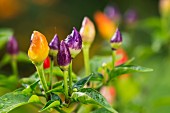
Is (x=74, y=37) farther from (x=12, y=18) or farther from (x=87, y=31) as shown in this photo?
(x=12, y=18)

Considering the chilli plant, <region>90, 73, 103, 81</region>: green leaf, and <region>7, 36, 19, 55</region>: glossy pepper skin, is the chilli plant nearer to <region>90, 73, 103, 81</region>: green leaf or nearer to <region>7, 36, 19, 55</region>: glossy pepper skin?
<region>90, 73, 103, 81</region>: green leaf

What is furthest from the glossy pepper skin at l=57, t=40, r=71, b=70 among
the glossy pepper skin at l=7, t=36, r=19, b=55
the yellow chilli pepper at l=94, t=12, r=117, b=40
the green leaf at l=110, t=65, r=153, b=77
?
the yellow chilli pepper at l=94, t=12, r=117, b=40

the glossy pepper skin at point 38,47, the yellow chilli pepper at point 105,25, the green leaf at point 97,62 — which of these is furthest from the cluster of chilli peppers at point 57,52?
the yellow chilli pepper at point 105,25

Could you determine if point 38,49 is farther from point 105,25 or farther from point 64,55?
point 105,25

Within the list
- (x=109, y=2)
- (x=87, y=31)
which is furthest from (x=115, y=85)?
(x=109, y=2)

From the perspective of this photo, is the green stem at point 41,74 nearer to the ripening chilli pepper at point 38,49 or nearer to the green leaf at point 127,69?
the ripening chilli pepper at point 38,49

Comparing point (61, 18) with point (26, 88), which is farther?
point (61, 18)
